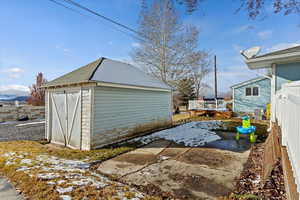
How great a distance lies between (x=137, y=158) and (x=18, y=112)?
548 inches

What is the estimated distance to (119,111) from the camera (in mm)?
6355

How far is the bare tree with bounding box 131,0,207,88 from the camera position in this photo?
13562 mm

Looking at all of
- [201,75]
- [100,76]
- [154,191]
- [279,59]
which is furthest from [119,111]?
[201,75]

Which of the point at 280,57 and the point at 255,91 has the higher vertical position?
the point at 280,57

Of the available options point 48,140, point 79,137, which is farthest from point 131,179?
point 48,140

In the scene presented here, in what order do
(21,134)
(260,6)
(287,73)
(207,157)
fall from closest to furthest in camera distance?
1. (260,6)
2. (207,157)
3. (287,73)
4. (21,134)

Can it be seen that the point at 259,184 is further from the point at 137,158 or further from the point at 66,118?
the point at 66,118

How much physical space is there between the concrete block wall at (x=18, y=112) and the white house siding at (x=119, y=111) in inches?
463

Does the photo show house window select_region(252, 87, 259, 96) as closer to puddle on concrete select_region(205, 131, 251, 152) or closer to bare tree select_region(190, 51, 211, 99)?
bare tree select_region(190, 51, 211, 99)

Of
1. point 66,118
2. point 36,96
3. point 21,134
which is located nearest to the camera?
point 66,118

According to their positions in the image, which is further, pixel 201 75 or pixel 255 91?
pixel 201 75

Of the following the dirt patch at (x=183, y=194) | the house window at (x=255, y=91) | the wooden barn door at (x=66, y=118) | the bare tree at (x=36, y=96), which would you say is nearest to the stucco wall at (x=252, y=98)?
the house window at (x=255, y=91)

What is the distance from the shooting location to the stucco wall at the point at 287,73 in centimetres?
487

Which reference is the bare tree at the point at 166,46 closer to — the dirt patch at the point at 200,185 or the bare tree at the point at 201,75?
the bare tree at the point at 201,75
